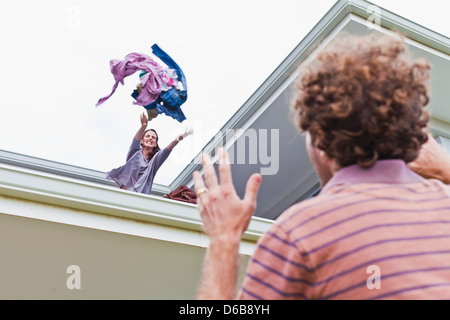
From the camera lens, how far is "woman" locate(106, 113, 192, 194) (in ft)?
17.8

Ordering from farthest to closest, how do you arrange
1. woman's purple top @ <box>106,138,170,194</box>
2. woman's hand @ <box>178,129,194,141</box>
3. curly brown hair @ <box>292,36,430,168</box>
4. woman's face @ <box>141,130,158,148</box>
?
1. woman's face @ <box>141,130,158,148</box>
2. woman's purple top @ <box>106,138,170,194</box>
3. woman's hand @ <box>178,129,194,141</box>
4. curly brown hair @ <box>292,36,430,168</box>

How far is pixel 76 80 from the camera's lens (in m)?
7.19

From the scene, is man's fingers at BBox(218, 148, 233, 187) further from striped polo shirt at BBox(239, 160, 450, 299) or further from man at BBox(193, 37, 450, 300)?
striped polo shirt at BBox(239, 160, 450, 299)

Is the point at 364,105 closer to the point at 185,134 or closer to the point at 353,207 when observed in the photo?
the point at 353,207

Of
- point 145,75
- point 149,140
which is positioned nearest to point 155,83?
point 145,75

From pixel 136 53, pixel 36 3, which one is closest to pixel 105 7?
pixel 36 3

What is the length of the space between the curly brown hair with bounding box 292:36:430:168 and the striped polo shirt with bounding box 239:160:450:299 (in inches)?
4.1

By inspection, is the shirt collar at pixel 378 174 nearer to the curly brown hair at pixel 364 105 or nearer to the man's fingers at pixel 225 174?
the curly brown hair at pixel 364 105

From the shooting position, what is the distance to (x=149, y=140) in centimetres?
589

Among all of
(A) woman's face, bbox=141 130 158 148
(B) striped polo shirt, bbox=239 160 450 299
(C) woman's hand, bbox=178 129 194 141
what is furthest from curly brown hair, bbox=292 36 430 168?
(A) woman's face, bbox=141 130 158 148

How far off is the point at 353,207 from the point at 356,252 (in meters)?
0.09

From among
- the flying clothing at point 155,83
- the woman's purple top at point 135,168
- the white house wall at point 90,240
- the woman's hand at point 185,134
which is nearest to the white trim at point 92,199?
the white house wall at point 90,240

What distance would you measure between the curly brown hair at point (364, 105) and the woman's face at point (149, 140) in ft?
16.0
